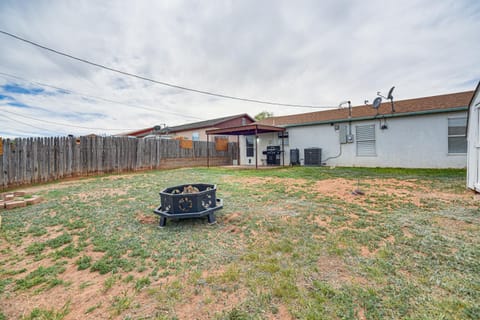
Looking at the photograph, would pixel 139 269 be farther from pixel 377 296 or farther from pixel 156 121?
pixel 156 121

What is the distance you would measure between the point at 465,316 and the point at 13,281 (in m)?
3.46

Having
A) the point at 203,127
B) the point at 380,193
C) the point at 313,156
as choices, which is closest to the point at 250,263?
the point at 380,193

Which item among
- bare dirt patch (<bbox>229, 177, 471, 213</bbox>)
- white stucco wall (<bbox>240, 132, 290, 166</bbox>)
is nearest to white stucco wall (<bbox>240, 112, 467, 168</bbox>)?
white stucco wall (<bbox>240, 132, 290, 166</bbox>)

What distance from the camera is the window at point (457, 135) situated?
320 inches

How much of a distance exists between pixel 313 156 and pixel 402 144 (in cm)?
396

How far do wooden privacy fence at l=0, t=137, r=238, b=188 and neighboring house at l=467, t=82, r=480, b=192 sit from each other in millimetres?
12384

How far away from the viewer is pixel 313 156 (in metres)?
11.3

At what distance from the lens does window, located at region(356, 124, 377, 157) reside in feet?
32.9

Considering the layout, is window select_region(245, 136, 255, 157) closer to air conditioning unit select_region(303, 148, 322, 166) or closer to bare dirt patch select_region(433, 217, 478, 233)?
air conditioning unit select_region(303, 148, 322, 166)

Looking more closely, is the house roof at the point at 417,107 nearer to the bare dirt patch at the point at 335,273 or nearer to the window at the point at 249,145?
the window at the point at 249,145

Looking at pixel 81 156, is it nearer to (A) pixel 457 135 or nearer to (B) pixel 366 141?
(B) pixel 366 141

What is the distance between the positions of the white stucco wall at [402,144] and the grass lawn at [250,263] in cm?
628

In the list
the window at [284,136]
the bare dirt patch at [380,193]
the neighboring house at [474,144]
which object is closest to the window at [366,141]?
the window at [284,136]

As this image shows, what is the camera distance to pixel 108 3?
6816 mm
